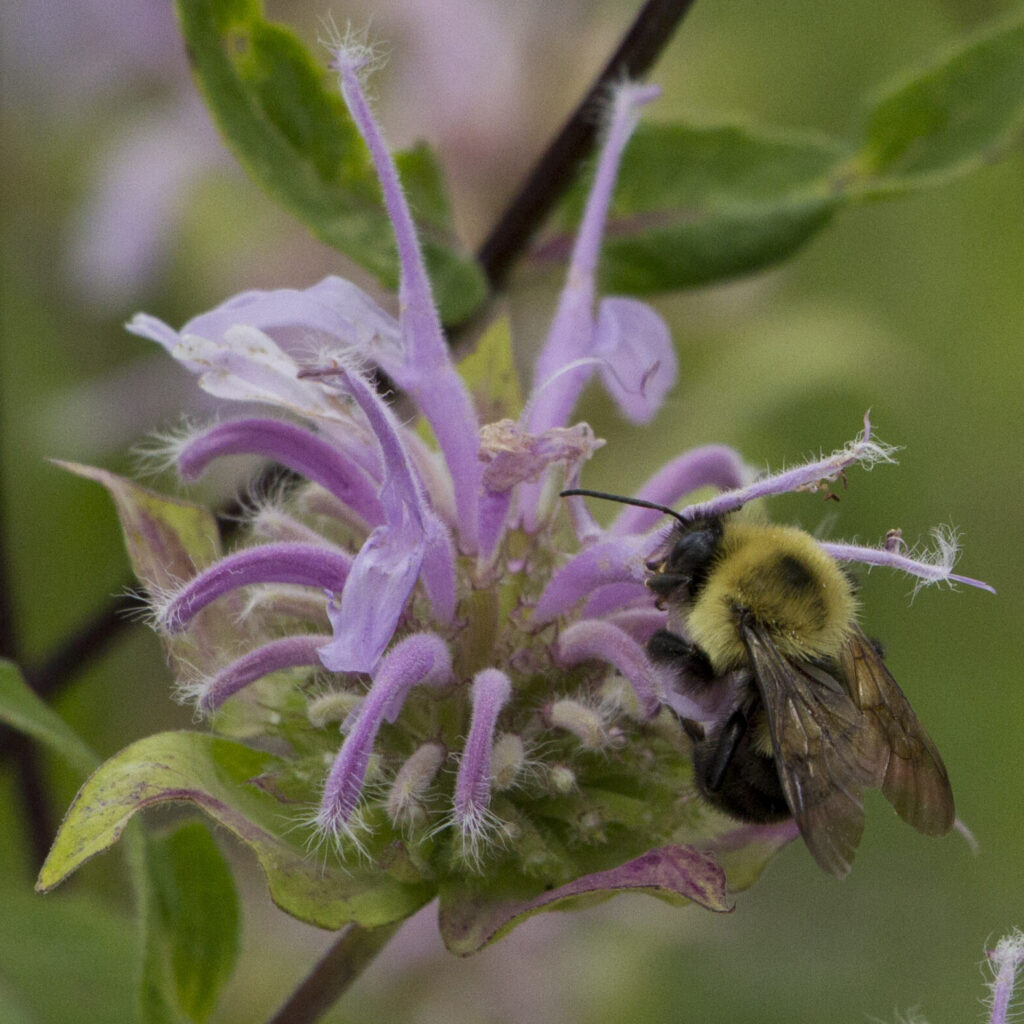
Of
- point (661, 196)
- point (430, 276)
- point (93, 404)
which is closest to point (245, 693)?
point (430, 276)

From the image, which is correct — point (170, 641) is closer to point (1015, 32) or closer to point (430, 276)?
point (430, 276)

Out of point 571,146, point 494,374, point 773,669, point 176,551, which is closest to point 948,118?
point 571,146

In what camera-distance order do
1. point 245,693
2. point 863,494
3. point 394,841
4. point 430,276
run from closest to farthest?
point 394,841
point 245,693
point 430,276
point 863,494

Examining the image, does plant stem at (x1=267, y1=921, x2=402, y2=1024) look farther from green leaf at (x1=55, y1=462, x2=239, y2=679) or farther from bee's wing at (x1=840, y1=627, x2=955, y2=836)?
bee's wing at (x1=840, y1=627, x2=955, y2=836)

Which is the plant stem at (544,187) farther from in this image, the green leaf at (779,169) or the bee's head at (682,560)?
the bee's head at (682,560)

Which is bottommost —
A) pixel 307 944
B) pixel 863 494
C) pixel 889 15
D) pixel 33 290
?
pixel 307 944

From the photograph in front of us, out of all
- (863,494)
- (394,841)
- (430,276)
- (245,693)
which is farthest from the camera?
(863,494)
